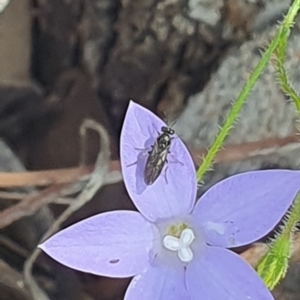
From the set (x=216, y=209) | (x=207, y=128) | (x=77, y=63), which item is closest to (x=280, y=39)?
(x=216, y=209)

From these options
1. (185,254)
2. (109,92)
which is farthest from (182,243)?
(109,92)

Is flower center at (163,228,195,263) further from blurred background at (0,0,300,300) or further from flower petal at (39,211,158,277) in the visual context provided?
blurred background at (0,0,300,300)

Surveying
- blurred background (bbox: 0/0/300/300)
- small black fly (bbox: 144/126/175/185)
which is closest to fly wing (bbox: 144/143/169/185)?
small black fly (bbox: 144/126/175/185)

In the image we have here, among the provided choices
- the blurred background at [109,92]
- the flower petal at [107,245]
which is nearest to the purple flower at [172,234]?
the flower petal at [107,245]

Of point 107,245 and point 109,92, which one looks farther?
point 109,92

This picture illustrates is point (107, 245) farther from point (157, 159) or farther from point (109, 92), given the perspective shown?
point (109, 92)
